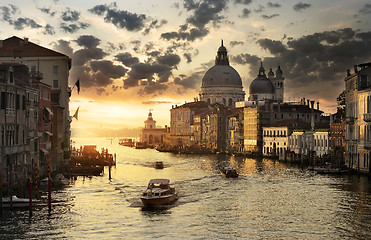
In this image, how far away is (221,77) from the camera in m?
162

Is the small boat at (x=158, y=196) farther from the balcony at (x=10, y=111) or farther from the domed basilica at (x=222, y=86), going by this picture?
the domed basilica at (x=222, y=86)

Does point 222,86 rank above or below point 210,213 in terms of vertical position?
above

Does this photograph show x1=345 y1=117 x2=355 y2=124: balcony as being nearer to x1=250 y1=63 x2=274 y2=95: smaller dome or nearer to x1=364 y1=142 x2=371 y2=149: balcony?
x1=364 y1=142 x2=371 y2=149: balcony

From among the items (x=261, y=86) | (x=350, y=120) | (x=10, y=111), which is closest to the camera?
(x=10, y=111)

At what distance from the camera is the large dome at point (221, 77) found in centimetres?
16188

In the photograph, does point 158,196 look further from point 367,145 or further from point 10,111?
point 367,145

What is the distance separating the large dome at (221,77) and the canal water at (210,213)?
4500 inches

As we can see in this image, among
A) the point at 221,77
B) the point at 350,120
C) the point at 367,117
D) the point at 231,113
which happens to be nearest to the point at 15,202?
the point at 367,117

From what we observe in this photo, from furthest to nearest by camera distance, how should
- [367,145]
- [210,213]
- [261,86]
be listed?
[261,86]
[367,145]
[210,213]

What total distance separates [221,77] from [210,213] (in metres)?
131

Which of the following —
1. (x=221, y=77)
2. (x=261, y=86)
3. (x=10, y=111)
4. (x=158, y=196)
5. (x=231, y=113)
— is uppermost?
(x=221, y=77)

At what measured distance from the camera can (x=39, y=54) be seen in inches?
2339

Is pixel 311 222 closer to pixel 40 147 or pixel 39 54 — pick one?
pixel 40 147

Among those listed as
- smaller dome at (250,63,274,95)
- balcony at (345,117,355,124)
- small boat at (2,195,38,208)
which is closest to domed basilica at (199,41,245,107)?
smaller dome at (250,63,274,95)
